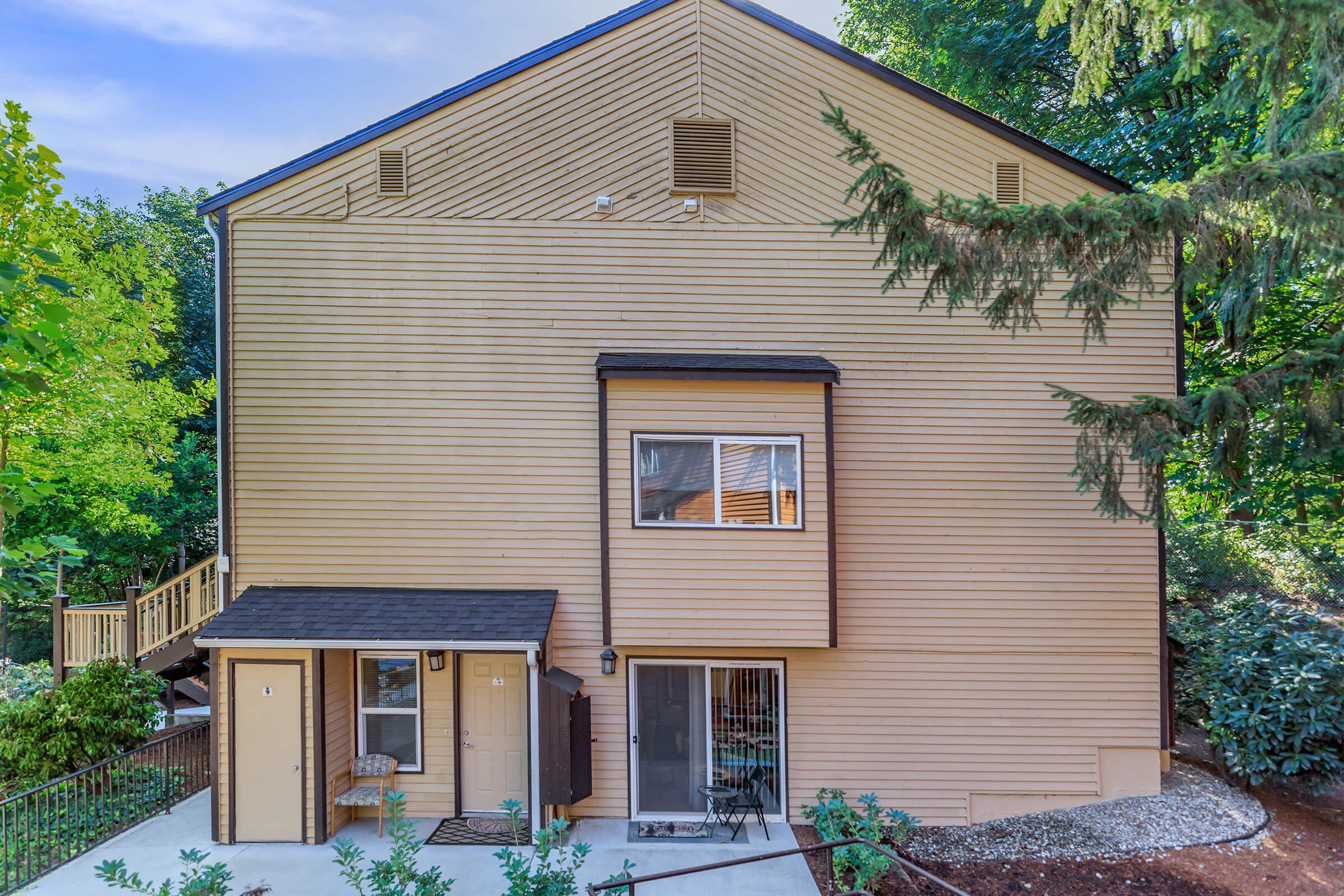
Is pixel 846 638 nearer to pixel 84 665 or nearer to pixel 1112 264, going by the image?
pixel 1112 264

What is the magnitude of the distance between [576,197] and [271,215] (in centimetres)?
343

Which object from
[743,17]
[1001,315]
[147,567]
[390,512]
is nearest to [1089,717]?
[1001,315]

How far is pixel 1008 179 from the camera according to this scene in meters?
7.31

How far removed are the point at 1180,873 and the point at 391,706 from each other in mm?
8092

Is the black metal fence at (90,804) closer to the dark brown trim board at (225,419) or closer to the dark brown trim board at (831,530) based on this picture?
the dark brown trim board at (225,419)

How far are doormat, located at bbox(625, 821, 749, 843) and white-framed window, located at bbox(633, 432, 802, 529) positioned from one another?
322 centimetres

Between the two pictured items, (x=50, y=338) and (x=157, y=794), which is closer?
(x=50, y=338)

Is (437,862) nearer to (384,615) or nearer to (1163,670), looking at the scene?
(384,615)

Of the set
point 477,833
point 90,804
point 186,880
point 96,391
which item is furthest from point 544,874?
point 96,391

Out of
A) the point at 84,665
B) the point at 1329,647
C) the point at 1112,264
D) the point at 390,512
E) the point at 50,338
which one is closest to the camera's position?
the point at 50,338

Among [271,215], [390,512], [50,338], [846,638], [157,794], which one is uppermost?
[271,215]

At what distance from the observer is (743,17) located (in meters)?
7.32

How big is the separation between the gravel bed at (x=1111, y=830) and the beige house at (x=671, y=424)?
0.22m

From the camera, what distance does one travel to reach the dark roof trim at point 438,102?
707 cm
